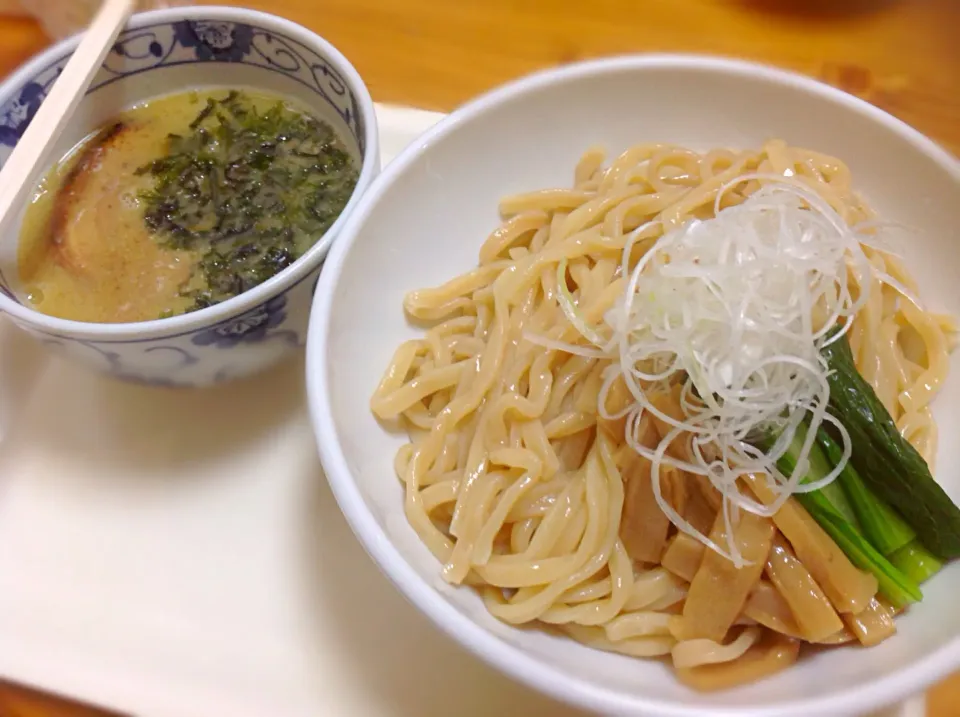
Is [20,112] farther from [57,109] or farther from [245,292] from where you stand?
[245,292]

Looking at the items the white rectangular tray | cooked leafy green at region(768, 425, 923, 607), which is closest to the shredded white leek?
cooked leafy green at region(768, 425, 923, 607)

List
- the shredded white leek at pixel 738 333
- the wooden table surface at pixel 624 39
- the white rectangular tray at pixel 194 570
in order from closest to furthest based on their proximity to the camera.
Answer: the shredded white leek at pixel 738 333 → the white rectangular tray at pixel 194 570 → the wooden table surface at pixel 624 39

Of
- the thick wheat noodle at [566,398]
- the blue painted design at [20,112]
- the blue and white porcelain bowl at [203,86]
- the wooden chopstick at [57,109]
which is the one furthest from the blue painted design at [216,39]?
the thick wheat noodle at [566,398]

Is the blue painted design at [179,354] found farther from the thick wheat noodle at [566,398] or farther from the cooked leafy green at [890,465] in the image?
the cooked leafy green at [890,465]

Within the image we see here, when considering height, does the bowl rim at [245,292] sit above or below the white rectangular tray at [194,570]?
above

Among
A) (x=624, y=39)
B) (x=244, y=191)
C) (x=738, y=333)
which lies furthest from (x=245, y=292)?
(x=624, y=39)

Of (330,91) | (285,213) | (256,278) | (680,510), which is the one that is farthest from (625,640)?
(330,91)
